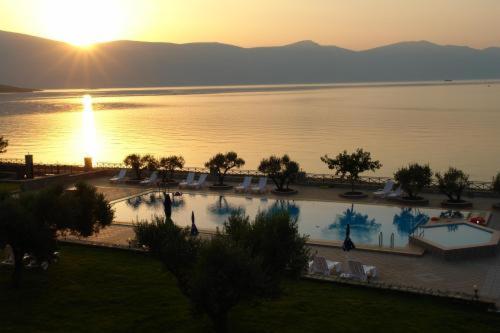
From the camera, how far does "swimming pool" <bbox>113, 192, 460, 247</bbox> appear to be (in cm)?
1964

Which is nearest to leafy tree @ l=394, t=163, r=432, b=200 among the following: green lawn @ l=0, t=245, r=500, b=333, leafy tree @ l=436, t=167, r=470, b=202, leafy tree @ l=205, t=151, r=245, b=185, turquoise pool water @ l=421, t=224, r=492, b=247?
leafy tree @ l=436, t=167, r=470, b=202

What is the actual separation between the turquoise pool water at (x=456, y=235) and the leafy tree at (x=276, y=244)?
26.2ft

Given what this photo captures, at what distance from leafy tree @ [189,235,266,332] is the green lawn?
1143 mm

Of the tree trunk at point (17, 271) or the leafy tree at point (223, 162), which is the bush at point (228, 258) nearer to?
the tree trunk at point (17, 271)

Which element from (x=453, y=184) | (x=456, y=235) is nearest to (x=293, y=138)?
(x=453, y=184)

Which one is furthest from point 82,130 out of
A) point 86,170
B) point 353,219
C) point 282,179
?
point 353,219

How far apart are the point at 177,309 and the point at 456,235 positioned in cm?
1044

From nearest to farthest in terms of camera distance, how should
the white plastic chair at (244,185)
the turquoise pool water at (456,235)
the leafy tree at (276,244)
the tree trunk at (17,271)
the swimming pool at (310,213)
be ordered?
the leafy tree at (276,244) → the tree trunk at (17,271) → the turquoise pool water at (456,235) → the swimming pool at (310,213) → the white plastic chair at (244,185)

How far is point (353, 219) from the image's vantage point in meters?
21.6

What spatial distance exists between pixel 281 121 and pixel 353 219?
66.3 meters

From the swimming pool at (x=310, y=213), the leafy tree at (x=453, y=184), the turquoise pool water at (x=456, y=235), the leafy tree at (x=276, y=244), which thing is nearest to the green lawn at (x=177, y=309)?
the leafy tree at (x=276, y=244)

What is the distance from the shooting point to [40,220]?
12.5 metres

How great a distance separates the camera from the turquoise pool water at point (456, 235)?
655 inches

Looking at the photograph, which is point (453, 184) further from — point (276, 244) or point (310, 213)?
point (276, 244)
